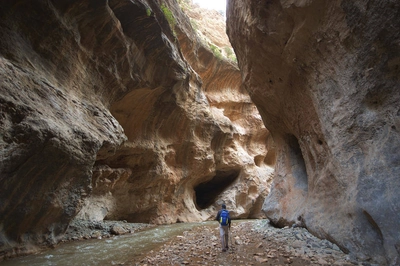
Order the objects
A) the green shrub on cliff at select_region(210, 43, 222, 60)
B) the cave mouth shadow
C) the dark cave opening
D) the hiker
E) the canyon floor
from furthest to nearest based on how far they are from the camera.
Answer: the green shrub on cliff at select_region(210, 43, 222, 60) → the cave mouth shadow → the dark cave opening → the hiker → the canyon floor

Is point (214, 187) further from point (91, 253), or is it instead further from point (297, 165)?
point (91, 253)

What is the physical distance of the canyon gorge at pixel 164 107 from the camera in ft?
15.0

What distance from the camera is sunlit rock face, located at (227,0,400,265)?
14.0ft

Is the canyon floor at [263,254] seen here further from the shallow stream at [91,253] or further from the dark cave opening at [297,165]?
the dark cave opening at [297,165]

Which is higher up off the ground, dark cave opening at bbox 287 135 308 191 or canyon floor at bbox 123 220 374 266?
dark cave opening at bbox 287 135 308 191

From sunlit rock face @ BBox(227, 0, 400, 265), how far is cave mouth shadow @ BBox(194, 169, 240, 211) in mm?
10971

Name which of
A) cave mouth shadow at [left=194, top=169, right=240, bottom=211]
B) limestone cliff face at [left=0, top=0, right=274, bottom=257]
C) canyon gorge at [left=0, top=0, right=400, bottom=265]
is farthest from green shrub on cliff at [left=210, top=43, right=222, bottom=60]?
cave mouth shadow at [left=194, top=169, right=240, bottom=211]

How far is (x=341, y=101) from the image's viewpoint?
17.6 feet

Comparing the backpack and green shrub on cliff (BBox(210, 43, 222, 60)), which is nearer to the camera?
the backpack

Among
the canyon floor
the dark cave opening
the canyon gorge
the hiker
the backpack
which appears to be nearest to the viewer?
the canyon floor

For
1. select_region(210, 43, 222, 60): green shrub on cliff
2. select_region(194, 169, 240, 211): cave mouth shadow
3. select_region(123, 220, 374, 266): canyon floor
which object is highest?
select_region(210, 43, 222, 60): green shrub on cliff

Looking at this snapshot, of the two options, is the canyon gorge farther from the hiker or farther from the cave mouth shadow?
the cave mouth shadow

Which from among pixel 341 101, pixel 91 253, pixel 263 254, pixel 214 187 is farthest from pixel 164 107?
pixel 214 187

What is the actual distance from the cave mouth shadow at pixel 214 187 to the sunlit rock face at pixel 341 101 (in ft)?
36.0
